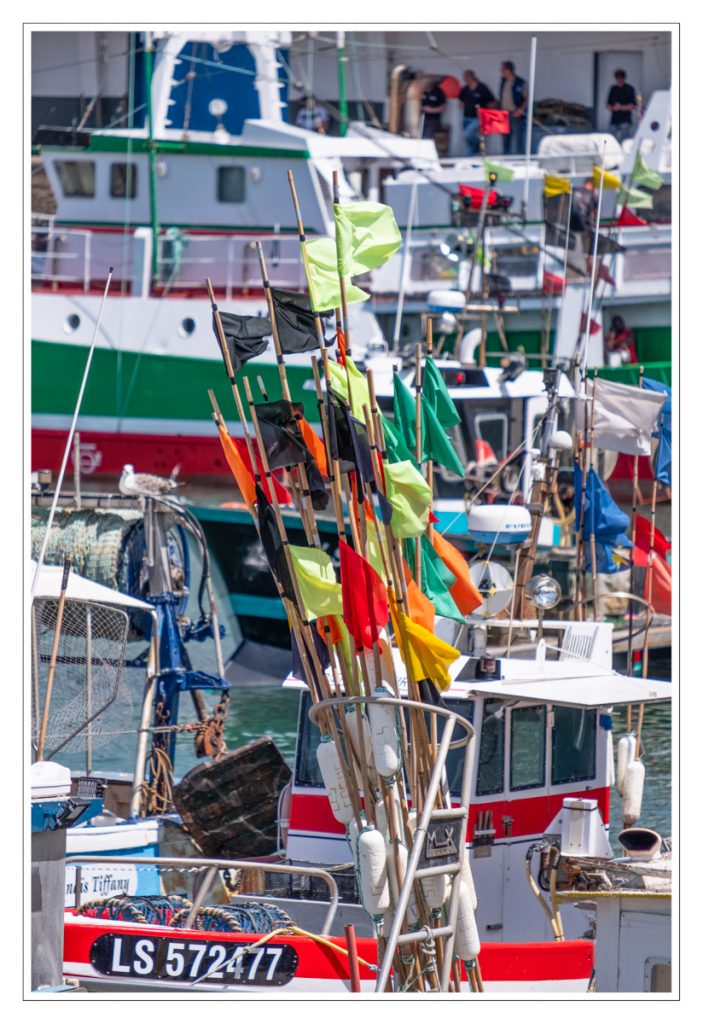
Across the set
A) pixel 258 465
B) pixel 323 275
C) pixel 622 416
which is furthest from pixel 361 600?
pixel 622 416

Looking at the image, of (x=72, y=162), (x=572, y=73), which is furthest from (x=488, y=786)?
(x=572, y=73)

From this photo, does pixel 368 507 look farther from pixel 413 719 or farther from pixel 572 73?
pixel 572 73

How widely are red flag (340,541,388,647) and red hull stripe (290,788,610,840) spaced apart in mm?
3131

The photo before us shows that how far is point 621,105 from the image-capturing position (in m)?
37.5

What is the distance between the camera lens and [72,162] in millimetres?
31016

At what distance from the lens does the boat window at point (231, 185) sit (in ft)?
100

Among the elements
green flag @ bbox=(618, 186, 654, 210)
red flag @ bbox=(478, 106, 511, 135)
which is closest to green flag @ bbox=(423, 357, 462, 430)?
red flag @ bbox=(478, 106, 511, 135)

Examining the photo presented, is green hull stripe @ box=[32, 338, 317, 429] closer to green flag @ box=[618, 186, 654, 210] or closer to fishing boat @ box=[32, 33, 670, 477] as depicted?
fishing boat @ box=[32, 33, 670, 477]

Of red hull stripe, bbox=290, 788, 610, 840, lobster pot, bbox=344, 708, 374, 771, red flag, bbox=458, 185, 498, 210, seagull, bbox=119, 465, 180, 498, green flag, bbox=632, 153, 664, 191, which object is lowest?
red hull stripe, bbox=290, 788, 610, 840

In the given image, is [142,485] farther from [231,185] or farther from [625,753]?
[231,185]

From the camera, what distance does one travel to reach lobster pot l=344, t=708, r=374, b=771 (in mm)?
8273

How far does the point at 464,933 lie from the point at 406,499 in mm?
2040

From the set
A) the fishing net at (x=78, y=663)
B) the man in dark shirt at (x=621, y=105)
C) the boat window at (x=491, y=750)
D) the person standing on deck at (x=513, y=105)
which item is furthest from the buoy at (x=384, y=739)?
the man in dark shirt at (x=621, y=105)

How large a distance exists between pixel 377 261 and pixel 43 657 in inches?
254
